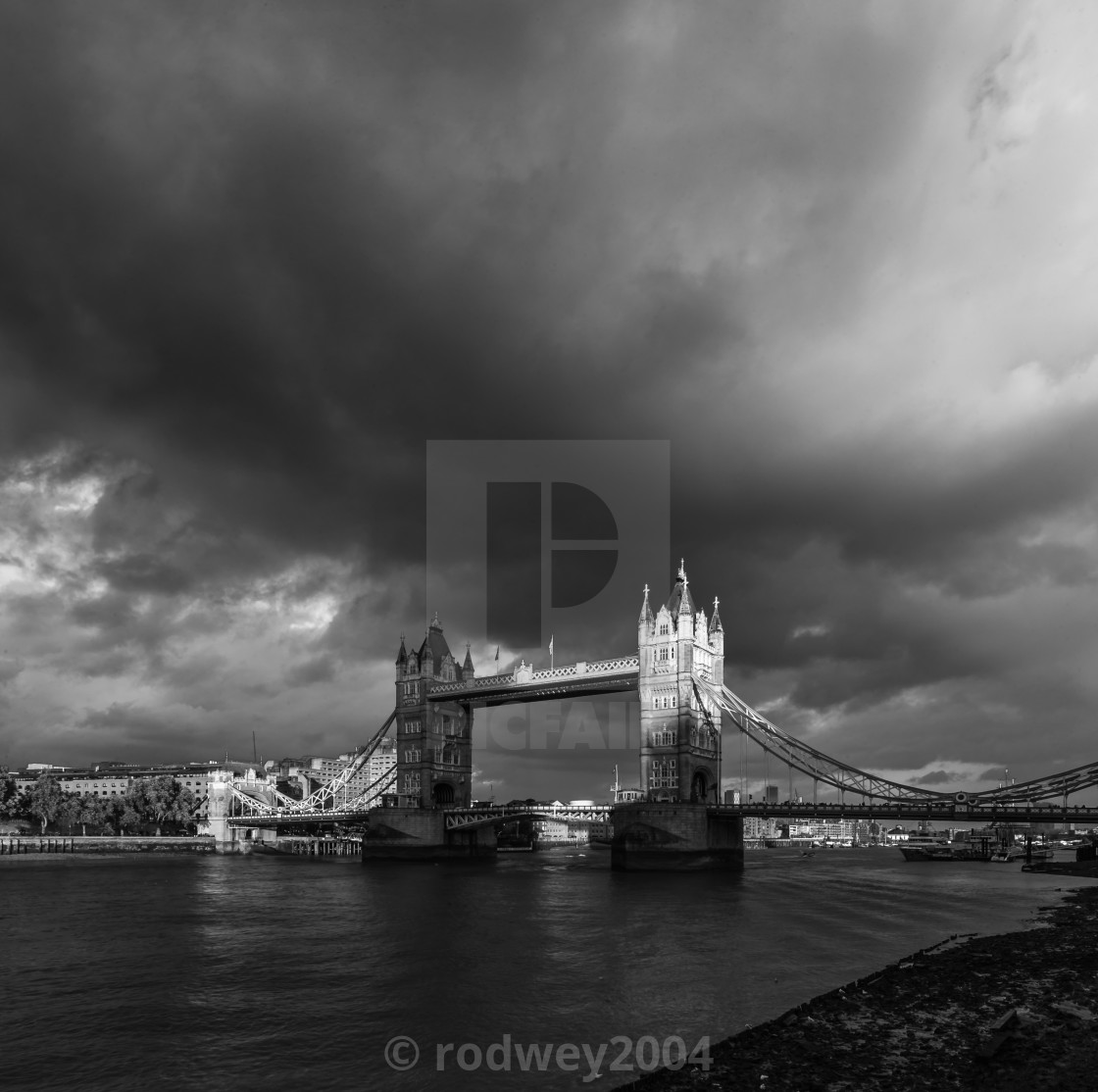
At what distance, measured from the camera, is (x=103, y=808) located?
165000 millimetres

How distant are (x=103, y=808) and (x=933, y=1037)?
553 feet

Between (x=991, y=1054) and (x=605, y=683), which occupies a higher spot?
(x=605, y=683)

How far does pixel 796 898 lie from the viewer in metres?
66.5

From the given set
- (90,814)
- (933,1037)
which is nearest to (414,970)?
(933,1037)

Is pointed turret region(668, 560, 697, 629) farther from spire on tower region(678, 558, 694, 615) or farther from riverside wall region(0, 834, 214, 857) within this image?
riverside wall region(0, 834, 214, 857)

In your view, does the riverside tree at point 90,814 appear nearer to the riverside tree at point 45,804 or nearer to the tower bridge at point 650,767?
the riverside tree at point 45,804

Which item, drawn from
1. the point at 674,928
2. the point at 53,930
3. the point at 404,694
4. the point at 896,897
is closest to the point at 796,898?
the point at 896,897

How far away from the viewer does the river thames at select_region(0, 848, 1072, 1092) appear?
26.1 metres

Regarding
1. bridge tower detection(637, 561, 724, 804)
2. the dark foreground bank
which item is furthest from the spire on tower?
the dark foreground bank

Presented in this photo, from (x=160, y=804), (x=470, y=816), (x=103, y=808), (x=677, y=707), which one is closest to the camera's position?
(x=677, y=707)

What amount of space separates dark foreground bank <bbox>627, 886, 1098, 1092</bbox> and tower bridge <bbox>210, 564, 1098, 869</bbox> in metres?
45.8

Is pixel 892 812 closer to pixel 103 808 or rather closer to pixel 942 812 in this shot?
pixel 942 812

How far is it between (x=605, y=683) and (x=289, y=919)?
53.5m

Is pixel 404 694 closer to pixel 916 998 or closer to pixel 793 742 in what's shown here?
pixel 793 742
